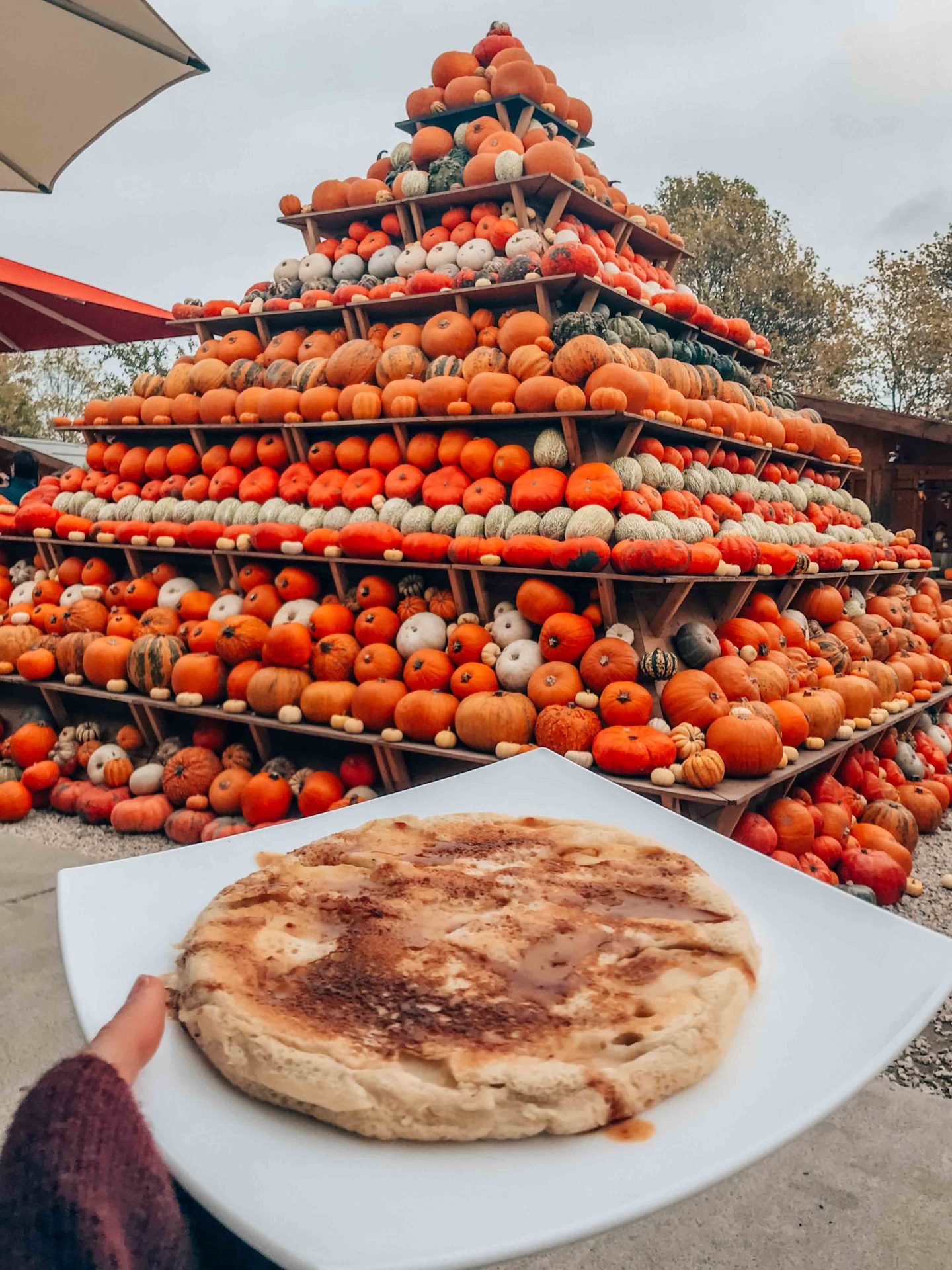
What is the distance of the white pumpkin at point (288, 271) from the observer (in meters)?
5.96

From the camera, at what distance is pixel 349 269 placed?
5742 mm

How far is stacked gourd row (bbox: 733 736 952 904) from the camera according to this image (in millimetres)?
3656

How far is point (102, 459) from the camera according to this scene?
589 cm

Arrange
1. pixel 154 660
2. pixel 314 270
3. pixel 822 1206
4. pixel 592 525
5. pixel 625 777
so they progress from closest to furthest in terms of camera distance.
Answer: pixel 822 1206 → pixel 625 777 → pixel 592 525 → pixel 154 660 → pixel 314 270

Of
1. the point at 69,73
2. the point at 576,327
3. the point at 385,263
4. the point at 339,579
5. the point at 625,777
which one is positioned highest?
the point at 385,263

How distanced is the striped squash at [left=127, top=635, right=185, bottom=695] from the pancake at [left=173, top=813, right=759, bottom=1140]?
143 inches

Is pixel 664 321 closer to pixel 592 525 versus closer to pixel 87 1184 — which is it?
pixel 592 525

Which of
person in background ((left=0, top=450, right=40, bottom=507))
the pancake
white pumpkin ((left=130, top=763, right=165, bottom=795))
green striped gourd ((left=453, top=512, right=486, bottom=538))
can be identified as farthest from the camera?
person in background ((left=0, top=450, right=40, bottom=507))

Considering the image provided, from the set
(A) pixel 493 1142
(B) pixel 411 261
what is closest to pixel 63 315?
(B) pixel 411 261

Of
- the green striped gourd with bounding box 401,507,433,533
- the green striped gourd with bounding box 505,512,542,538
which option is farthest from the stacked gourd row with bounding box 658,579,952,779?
the green striped gourd with bounding box 401,507,433,533

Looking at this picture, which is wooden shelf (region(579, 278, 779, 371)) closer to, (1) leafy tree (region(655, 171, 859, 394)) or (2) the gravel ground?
(2) the gravel ground

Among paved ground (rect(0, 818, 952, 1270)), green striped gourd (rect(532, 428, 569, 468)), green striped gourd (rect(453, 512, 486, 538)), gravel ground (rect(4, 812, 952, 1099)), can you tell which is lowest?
gravel ground (rect(4, 812, 952, 1099))

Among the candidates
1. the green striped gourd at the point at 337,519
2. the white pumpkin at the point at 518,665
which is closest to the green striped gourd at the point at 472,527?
the white pumpkin at the point at 518,665

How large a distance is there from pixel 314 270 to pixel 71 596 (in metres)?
2.82
